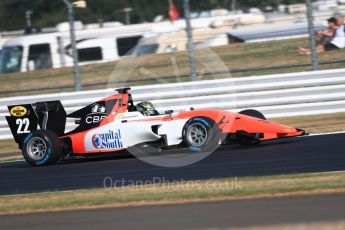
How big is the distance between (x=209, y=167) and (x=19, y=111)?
11.9ft

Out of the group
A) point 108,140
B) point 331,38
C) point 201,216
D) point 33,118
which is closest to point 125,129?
point 108,140

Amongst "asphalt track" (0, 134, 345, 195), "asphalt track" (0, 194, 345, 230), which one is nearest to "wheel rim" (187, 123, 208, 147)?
"asphalt track" (0, 134, 345, 195)

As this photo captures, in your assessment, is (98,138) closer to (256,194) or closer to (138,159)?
(138,159)

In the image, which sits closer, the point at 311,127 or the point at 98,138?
the point at 98,138

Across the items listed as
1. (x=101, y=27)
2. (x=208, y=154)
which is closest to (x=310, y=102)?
(x=208, y=154)

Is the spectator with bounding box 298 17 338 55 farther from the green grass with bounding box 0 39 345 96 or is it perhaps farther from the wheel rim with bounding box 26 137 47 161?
the wheel rim with bounding box 26 137 47 161

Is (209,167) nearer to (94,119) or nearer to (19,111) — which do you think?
(94,119)

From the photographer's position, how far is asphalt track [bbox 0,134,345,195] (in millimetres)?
8906

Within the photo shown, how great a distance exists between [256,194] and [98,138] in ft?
13.4

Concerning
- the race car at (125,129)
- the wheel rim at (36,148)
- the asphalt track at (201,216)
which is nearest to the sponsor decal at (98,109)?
the race car at (125,129)

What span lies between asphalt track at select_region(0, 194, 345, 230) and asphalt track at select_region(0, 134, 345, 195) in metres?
Result: 1.56

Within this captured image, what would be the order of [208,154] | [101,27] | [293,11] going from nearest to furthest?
[208,154], [293,11], [101,27]

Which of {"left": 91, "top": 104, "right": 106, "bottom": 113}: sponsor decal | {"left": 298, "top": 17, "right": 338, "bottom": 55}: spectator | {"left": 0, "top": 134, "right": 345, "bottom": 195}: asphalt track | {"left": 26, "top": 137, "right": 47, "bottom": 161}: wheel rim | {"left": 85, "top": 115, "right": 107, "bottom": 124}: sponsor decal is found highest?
{"left": 298, "top": 17, "right": 338, "bottom": 55}: spectator

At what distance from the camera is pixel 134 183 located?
878cm
